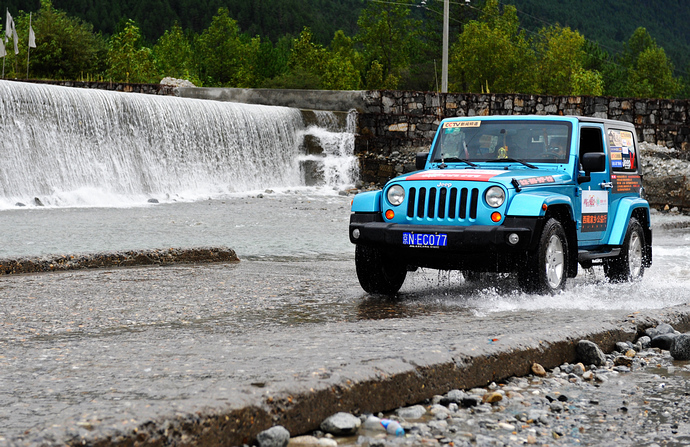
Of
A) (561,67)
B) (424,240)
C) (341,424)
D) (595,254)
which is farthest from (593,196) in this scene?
(561,67)

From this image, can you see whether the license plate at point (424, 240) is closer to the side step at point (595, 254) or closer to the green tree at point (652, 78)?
the side step at point (595, 254)

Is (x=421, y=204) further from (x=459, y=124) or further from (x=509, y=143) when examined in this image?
(x=459, y=124)

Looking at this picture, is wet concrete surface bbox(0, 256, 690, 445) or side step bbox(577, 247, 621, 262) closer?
wet concrete surface bbox(0, 256, 690, 445)

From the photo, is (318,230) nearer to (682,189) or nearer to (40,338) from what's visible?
(40,338)

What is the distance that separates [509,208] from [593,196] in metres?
1.74

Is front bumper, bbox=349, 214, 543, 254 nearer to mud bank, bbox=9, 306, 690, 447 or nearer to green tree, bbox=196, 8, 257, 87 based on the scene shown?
mud bank, bbox=9, 306, 690, 447

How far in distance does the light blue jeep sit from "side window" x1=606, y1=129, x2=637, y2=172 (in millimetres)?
24

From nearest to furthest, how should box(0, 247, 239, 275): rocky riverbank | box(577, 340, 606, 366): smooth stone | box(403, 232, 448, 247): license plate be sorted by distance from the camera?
box(577, 340, 606, 366): smooth stone
box(403, 232, 448, 247): license plate
box(0, 247, 239, 275): rocky riverbank

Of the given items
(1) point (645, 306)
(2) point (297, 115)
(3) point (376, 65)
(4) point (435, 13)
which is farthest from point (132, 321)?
(4) point (435, 13)

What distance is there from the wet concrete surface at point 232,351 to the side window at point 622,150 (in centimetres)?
250

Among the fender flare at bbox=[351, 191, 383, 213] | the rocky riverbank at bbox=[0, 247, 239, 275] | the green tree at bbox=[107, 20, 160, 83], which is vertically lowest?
the rocky riverbank at bbox=[0, 247, 239, 275]

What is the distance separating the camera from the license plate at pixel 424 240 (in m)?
6.98

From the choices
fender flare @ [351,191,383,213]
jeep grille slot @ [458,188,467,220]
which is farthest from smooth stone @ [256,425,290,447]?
fender flare @ [351,191,383,213]

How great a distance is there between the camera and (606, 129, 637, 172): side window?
8938 millimetres
